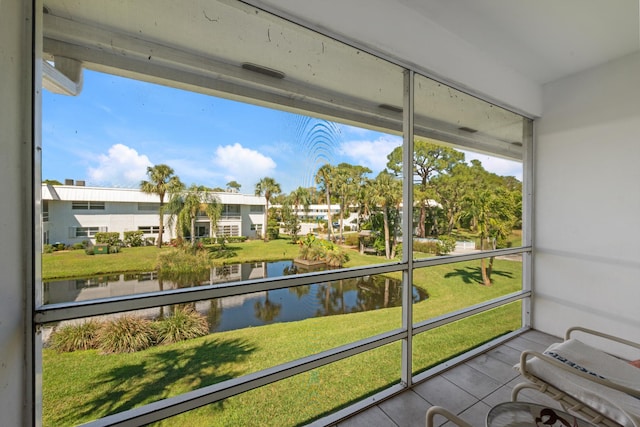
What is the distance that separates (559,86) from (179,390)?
4.73 metres

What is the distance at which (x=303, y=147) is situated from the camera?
7.06 ft

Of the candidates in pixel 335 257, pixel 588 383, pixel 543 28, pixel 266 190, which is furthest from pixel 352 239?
pixel 543 28

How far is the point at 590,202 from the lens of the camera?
7.99 ft

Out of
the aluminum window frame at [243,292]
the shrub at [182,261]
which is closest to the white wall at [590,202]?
the aluminum window frame at [243,292]

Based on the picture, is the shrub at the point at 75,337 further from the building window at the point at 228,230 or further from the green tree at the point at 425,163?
the green tree at the point at 425,163

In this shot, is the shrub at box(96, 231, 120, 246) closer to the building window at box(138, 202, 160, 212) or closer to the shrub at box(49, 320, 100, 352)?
the building window at box(138, 202, 160, 212)

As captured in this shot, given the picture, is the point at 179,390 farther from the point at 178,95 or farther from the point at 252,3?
the point at 252,3

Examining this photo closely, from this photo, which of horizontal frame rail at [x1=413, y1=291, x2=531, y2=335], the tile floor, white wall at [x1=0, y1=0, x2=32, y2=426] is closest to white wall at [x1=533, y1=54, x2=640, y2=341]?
horizontal frame rail at [x1=413, y1=291, x2=531, y2=335]

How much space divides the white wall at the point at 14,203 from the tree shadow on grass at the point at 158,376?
3.14ft

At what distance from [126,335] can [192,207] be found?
1.01 meters

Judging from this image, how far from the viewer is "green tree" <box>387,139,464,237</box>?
7.50ft

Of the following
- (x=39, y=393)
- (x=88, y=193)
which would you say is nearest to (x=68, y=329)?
(x=39, y=393)

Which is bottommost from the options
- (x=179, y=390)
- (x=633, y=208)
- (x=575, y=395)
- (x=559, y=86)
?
(x=179, y=390)

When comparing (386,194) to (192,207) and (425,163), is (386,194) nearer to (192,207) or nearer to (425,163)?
(425,163)
